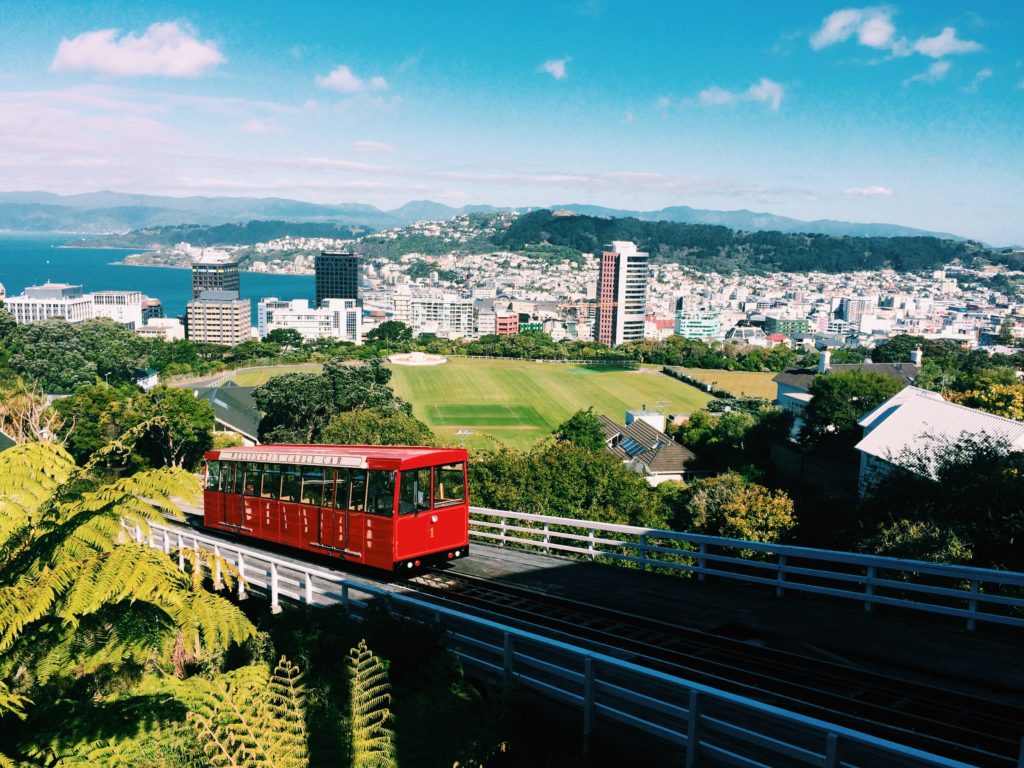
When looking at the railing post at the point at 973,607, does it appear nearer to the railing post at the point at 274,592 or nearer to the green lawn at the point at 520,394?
the railing post at the point at 274,592

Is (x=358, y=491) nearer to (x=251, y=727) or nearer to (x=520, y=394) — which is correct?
(x=251, y=727)

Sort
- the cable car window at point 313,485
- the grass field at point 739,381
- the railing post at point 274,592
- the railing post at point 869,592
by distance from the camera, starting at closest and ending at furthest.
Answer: the railing post at point 869,592
the railing post at point 274,592
the cable car window at point 313,485
the grass field at point 739,381

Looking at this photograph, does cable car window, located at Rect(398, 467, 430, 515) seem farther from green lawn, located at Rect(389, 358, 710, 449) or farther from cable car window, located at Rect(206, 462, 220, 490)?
green lawn, located at Rect(389, 358, 710, 449)

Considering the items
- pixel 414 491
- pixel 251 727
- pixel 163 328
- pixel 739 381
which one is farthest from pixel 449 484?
pixel 163 328

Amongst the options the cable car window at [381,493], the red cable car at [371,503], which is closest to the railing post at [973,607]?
the red cable car at [371,503]

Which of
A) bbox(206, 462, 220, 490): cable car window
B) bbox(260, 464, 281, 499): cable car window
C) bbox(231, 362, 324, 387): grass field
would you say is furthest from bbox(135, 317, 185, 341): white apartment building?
bbox(260, 464, 281, 499): cable car window

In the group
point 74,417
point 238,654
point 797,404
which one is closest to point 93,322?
point 74,417
